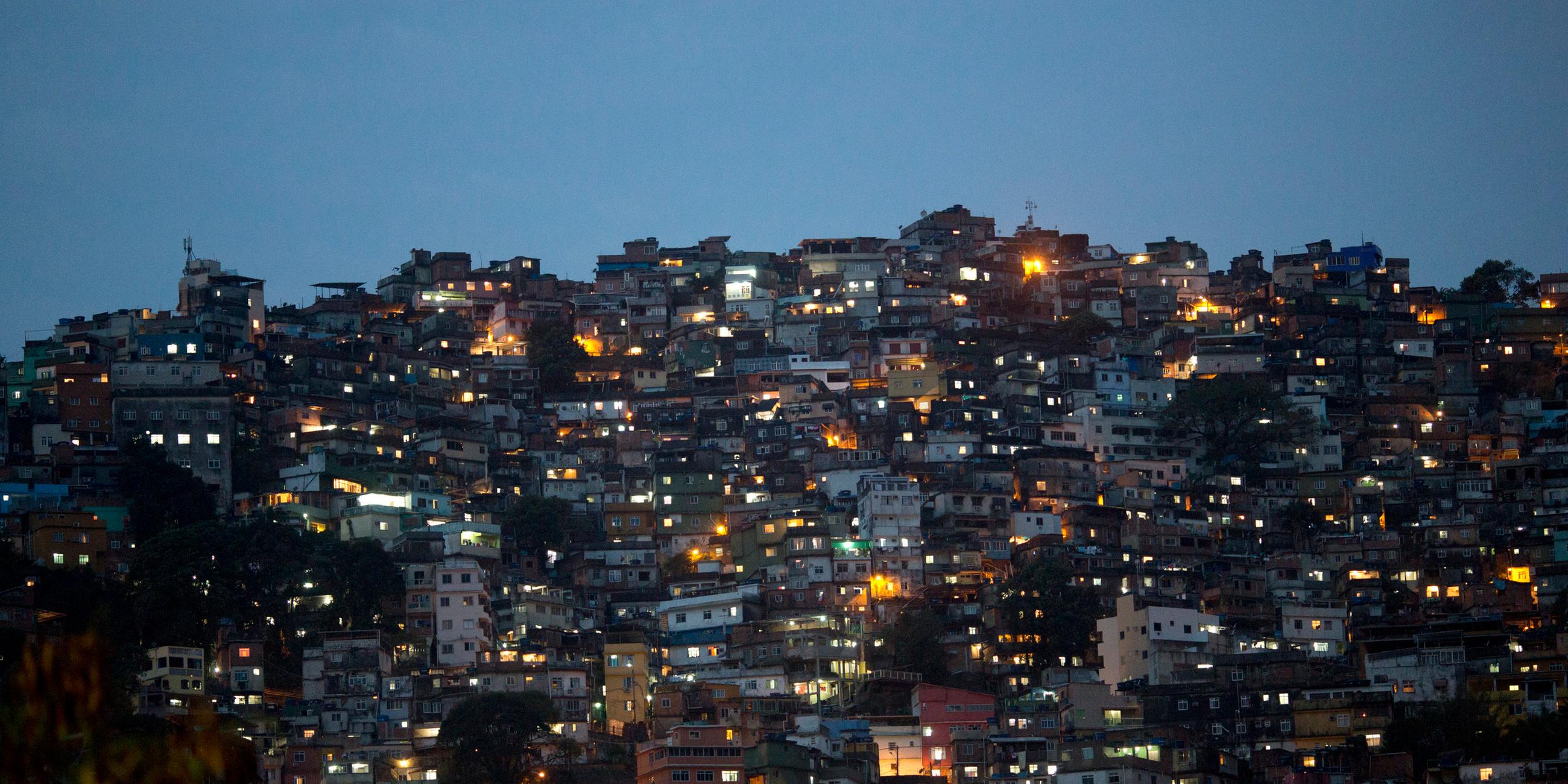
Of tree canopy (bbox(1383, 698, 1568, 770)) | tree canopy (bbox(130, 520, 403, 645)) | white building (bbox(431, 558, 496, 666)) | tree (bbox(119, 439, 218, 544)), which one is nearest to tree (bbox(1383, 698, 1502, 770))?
tree canopy (bbox(1383, 698, 1568, 770))

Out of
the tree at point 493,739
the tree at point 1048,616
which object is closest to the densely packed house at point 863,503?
the tree at point 1048,616

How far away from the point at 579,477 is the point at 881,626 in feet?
48.8

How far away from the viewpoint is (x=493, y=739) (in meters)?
46.7

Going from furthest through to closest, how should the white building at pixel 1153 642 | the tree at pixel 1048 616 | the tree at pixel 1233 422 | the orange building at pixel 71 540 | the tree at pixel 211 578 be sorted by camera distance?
the tree at pixel 1233 422
the orange building at pixel 71 540
the tree at pixel 1048 616
the white building at pixel 1153 642
the tree at pixel 211 578

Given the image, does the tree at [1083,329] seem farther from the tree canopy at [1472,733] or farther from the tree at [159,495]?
the tree at [159,495]

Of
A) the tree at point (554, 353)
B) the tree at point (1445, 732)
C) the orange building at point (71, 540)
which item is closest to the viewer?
the tree at point (1445, 732)

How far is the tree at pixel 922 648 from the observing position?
54.6 m

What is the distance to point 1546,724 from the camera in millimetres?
44688

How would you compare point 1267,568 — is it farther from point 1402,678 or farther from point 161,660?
point 161,660

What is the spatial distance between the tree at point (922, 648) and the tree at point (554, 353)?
2543 centimetres

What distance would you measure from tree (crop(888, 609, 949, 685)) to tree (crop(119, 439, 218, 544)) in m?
19.4

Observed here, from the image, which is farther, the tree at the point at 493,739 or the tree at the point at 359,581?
the tree at the point at 359,581

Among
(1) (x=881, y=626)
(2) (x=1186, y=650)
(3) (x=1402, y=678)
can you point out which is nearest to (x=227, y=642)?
(1) (x=881, y=626)

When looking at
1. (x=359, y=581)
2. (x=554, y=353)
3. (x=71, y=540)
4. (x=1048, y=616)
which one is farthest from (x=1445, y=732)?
(x=554, y=353)
